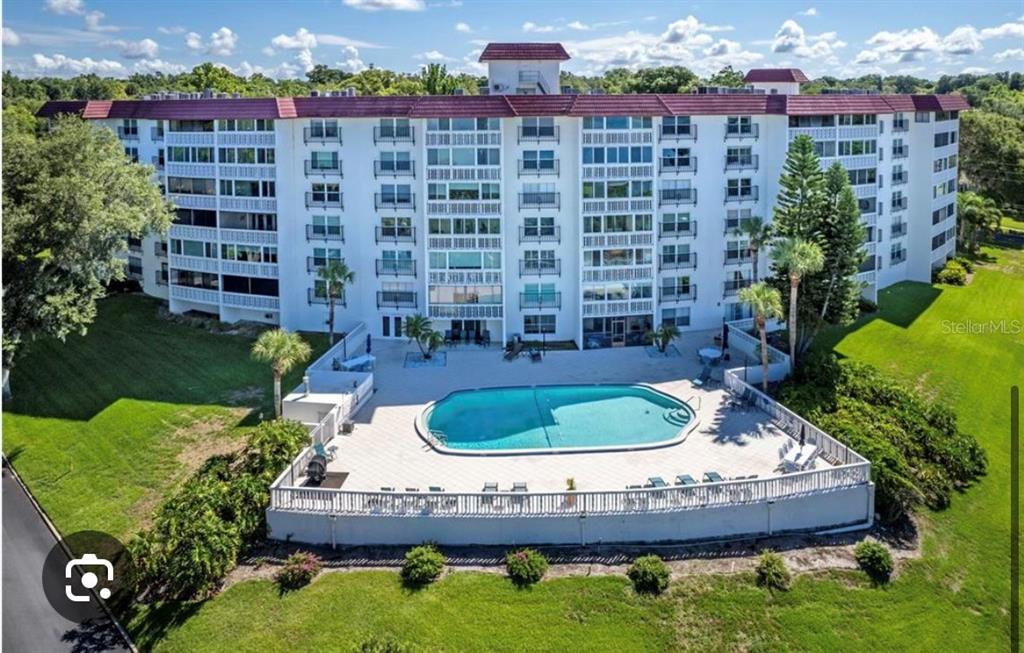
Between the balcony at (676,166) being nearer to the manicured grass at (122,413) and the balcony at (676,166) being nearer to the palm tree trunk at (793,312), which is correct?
the palm tree trunk at (793,312)

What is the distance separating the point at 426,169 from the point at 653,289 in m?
15.4

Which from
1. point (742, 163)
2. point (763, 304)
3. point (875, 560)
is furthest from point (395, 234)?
point (875, 560)

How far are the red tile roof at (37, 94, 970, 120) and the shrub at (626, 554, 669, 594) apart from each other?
90.1 feet

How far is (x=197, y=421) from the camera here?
1485 inches

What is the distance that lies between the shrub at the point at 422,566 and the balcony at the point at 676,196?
2851 centimetres

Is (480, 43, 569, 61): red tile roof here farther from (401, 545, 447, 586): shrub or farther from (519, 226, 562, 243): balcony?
(401, 545, 447, 586): shrub

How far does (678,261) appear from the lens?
161ft

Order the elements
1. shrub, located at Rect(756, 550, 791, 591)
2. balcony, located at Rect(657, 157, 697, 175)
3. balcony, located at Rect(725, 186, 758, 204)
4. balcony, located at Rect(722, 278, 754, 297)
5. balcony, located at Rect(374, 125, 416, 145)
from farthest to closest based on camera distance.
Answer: balcony, located at Rect(722, 278, 754, 297) < balcony, located at Rect(725, 186, 758, 204) < balcony, located at Rect(657, 157, 697, 175) < balcony, located at Rect(374, 125, 416, 145) < shrub, located at Rect(756, 550, 791, 591)

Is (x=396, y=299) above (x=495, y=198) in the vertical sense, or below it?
below

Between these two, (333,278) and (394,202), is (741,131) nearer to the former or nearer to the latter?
(394,202)

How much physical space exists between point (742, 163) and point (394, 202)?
21574 mm

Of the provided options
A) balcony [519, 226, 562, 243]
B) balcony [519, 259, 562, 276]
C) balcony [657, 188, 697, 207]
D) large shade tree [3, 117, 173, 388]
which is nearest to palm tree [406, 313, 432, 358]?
balcony [519, 259, 562, 276]

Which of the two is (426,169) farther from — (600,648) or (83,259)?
(600,648)

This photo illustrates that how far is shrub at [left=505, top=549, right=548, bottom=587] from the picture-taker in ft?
86.0
